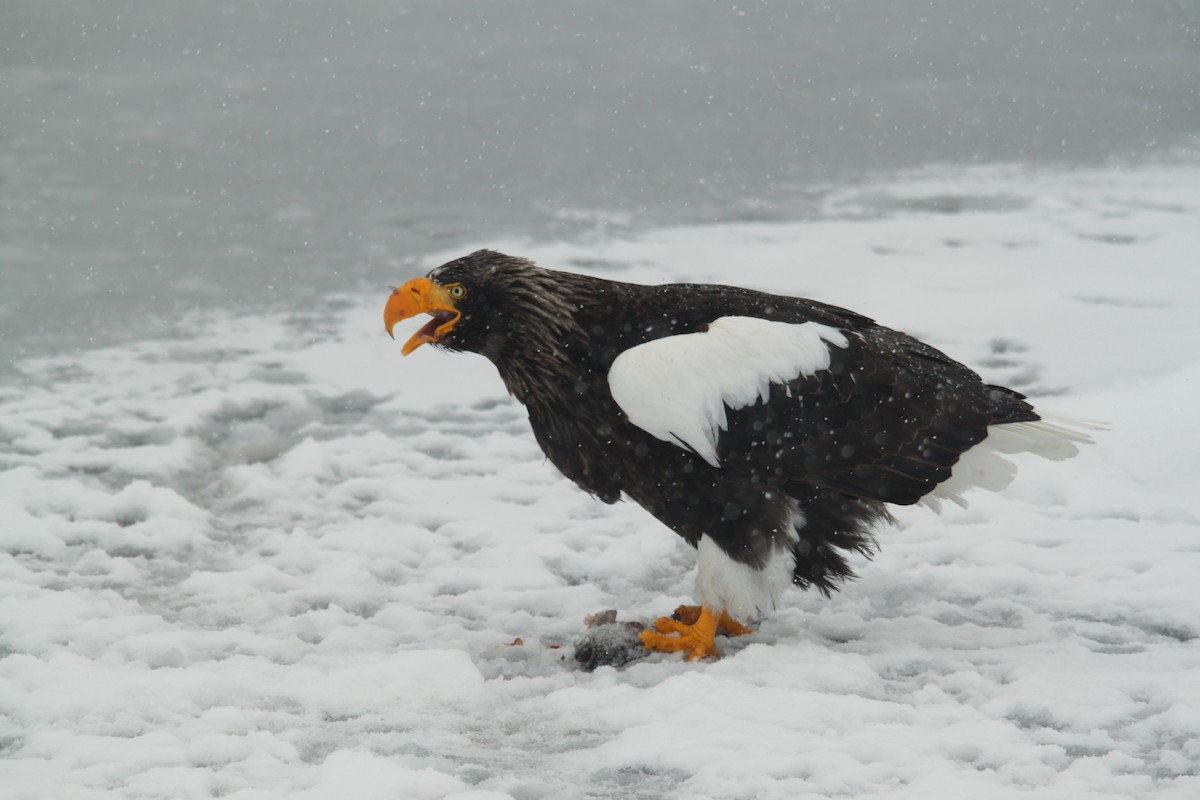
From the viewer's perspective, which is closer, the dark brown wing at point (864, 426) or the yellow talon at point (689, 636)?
the dark brown wing at point (864, 426)

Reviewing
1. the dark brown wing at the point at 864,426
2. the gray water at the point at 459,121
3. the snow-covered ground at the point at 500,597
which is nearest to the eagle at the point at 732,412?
the dark brown wing at the point at 864,426

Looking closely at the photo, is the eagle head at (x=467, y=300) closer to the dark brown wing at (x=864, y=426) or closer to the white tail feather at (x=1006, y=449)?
the dark brown wing at (x=864, y=426)

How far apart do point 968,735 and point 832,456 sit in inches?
34.3

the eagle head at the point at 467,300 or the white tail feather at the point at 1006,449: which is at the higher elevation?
the eagle head at the point at 467,300

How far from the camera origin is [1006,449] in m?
3.83

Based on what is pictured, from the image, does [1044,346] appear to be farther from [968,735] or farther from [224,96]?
[224,96]

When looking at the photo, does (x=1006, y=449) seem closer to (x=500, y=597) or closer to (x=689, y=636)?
(x=689, y=636)

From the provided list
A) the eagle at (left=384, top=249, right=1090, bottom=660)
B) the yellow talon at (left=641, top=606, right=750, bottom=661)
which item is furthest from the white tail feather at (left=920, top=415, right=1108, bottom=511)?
the yellow talon at (left=641, top=606, right=750, bottom=661)

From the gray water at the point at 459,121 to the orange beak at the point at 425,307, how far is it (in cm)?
395

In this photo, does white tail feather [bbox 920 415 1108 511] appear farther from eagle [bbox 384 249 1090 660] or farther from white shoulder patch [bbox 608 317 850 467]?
white shoulder patch [bbox 608 317 850 467]

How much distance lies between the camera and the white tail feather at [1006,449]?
12.4 feet

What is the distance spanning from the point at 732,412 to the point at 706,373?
0.44ft

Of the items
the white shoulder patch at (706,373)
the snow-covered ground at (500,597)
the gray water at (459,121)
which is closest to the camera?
the snow-covered ground at (500,597)

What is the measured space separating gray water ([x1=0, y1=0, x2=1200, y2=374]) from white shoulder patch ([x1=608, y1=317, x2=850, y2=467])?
15.1ft
